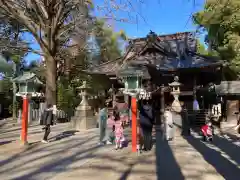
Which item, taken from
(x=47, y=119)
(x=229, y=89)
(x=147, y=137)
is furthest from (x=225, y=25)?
(x=47, y=119)

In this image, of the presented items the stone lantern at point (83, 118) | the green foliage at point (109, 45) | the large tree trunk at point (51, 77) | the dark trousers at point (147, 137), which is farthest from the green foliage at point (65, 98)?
the dark trousers at point (147, 137)

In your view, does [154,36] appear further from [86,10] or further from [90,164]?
[90,164]

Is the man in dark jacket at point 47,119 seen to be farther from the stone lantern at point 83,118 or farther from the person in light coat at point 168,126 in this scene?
the stone lantern at point 83,118

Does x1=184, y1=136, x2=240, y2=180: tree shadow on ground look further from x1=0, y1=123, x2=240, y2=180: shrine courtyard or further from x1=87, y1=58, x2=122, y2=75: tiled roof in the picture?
x1=87, y1=58, x2=122, y2=75: tiled roof

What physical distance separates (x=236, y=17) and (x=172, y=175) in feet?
61.3

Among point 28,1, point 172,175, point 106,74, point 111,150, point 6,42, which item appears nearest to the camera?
point 172,175

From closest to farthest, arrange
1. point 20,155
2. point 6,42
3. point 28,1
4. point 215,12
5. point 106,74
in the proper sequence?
point 20,155 < point 28,1 < point 6,42 < point 106,74 < point 215,12

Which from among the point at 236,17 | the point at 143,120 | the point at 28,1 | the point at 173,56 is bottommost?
the point at 143,120

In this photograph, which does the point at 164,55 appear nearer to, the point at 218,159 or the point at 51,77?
the point at 51,77

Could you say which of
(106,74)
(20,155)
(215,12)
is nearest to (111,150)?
(20,155)

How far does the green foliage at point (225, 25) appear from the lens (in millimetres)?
21056

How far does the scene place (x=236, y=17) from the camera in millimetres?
21109

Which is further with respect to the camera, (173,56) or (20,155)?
(173,56)

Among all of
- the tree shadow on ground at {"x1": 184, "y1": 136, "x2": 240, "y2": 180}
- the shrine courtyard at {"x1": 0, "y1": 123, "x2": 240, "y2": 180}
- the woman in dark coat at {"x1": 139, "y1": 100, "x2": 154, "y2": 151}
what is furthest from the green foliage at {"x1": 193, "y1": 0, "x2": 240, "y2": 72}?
the shrine courtyard at {"x1": 0, "y1": 123, "x2": 240, "y2": 180}
